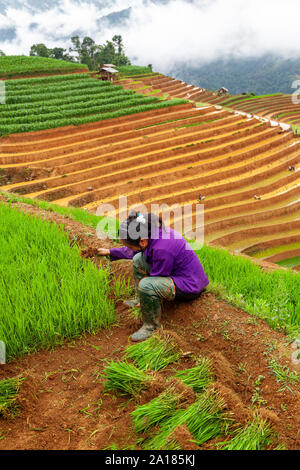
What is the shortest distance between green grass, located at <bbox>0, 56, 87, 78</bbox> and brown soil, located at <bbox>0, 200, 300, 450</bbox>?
104 ft

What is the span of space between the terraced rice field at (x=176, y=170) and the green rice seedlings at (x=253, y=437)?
37.5 feet

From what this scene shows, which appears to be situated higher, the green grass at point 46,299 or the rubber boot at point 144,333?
the green grass at point 46,299

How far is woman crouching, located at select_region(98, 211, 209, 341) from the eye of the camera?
2303 mm

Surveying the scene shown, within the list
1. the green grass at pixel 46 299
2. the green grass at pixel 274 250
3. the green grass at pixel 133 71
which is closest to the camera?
the green grass at pixel 46 299

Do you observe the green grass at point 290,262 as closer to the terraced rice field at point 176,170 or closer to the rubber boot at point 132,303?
the terraced rice field at point 176,170

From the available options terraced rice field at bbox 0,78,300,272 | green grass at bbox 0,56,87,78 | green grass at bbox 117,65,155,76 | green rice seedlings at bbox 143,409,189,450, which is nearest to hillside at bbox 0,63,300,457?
green rice seedlings at bbox 143,409,189,450

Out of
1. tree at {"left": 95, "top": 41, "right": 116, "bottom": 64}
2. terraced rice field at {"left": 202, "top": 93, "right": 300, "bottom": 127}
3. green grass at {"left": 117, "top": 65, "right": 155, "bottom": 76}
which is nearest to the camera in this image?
terraced rice field at {"left": 202, "top": 93, "right": 300, "bottom": 127}

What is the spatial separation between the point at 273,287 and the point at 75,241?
8.41 feet

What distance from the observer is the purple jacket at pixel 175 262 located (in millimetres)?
2361

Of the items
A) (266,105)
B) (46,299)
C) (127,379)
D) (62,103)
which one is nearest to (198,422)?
(127,379)

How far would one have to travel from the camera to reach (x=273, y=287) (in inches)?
144

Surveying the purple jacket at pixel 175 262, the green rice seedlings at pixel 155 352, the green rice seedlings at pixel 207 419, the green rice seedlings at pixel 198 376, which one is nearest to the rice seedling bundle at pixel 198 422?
the green rice seedlings at pixel 207 419

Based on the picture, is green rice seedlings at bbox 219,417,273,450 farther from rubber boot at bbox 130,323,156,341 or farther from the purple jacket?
the purple jacket
